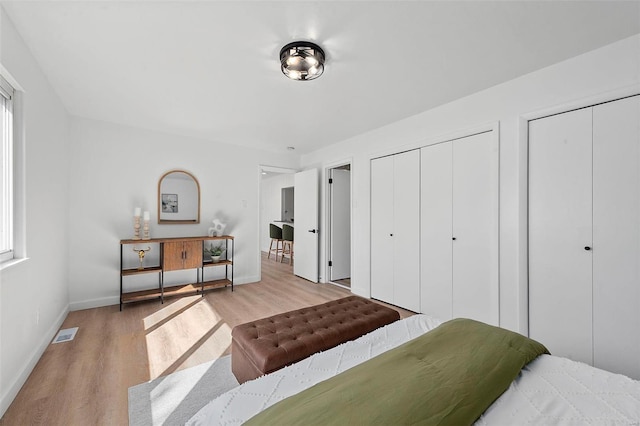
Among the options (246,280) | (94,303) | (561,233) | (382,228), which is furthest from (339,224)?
(94,303)

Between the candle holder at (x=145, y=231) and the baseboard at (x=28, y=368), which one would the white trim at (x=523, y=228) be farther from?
the candle holder at (x=145, y=231)

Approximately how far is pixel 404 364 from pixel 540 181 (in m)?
2.09

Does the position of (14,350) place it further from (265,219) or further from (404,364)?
(265,219)

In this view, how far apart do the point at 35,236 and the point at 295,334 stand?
2186mm

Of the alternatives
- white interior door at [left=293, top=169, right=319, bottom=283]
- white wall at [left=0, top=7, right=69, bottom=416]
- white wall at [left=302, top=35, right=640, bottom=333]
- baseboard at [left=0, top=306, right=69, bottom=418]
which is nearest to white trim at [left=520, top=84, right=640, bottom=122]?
white wall at [left=302, top=35, right=640, bottom=333]

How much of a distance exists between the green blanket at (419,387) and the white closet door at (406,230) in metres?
2.00

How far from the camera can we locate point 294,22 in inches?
67.7

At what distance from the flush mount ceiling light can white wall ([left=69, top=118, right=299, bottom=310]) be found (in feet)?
8.72

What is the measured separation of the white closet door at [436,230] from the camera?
9.82 feet

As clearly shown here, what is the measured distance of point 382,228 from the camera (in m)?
3.77

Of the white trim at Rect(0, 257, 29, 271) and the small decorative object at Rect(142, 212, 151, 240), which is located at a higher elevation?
the small decorative object at Rect(142, 212, 151, 240)

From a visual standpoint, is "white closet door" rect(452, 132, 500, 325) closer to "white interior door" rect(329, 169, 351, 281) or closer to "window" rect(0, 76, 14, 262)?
"white interior door" rect(329, 169, 351, 281)

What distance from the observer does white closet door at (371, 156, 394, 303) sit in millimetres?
3654

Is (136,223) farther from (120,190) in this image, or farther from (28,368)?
(28,368)
